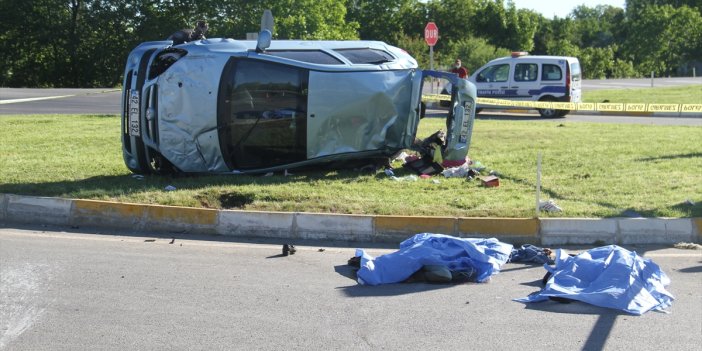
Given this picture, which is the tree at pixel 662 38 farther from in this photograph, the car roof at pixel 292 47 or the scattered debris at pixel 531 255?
the scattered debris at pixel 531 255

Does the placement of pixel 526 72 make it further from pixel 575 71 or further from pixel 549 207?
pixel 549 207

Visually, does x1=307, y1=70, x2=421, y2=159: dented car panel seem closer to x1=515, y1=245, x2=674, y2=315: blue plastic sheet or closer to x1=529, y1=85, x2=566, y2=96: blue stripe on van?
x1=515, y1=245, x2=674, y2=315: blue plastic sheet

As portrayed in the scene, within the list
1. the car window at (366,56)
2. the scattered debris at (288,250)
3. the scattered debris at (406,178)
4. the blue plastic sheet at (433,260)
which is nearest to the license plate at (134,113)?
the car window at (366,56)

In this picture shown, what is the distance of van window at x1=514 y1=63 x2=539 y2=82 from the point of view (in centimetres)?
2464

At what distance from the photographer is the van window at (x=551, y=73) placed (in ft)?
79.4

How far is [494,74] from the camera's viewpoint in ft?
83.6

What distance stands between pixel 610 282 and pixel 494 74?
1973 centimetres

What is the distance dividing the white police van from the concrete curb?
606 inches

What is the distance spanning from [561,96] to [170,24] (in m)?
30.3

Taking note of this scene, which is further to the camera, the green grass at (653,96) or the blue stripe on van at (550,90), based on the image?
the green grass at (653,96)

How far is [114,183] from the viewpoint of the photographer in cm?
1029

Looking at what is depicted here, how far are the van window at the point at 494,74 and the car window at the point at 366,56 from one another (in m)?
14.7

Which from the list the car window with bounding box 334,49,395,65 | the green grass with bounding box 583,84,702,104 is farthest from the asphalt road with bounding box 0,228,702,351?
the green grass with bounding box 583,84,702,104

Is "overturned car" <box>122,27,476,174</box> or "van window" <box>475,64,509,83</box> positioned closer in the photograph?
"overturned car" <box>122,27,476,174</box>
